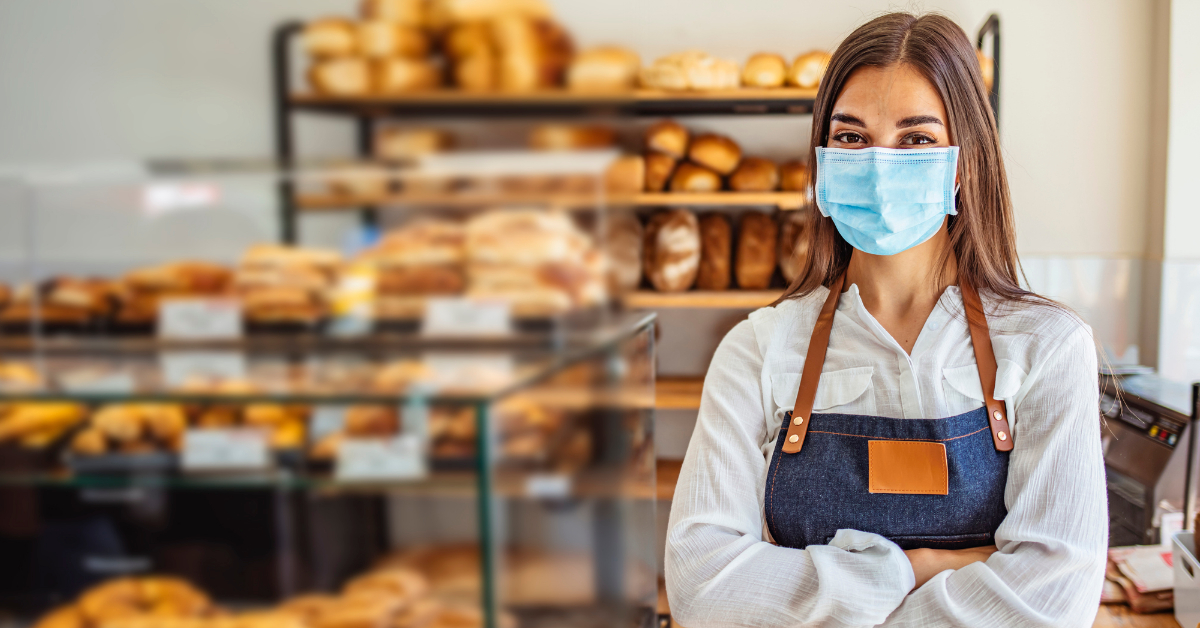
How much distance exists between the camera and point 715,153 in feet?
9.38

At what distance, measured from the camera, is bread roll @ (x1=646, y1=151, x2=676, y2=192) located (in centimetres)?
284

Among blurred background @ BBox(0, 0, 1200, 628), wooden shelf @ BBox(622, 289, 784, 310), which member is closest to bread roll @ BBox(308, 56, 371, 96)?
blurred background @ BBox(0, 0, 1200, 628)

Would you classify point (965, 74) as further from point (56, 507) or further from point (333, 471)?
point (56, 507)

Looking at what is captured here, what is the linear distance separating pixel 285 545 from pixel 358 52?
0.43 m

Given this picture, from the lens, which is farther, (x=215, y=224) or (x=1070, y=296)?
(x=1070, y=296)

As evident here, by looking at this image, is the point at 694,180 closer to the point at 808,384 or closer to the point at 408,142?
the point at 808,384

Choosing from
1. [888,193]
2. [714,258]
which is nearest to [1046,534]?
[888,193]

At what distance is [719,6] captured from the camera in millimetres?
3047

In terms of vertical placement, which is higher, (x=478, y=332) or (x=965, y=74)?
(x=965, y=74)

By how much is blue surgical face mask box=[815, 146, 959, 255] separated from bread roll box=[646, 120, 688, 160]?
72.3 inches

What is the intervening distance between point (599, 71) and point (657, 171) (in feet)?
7.56

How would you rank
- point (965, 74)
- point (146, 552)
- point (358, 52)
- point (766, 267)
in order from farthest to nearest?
point (766, 267), point (965, 74), point (146, 552), point (358, 52)

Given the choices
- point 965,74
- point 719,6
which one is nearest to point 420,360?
point 965,74

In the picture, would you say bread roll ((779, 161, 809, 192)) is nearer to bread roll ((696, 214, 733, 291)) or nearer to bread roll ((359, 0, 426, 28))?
bread roll ((696, 214, 733, 291))
